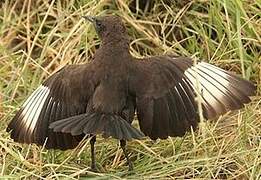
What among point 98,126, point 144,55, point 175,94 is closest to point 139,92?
point 175,94

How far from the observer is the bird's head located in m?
3.32

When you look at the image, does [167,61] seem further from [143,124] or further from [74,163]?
[74,163]

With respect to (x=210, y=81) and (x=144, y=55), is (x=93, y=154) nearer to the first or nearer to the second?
(x=210, y=81)

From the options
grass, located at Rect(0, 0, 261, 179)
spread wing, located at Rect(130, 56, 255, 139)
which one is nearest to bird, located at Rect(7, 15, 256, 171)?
spread wing, located at Rect(130, 56, 255, 139)

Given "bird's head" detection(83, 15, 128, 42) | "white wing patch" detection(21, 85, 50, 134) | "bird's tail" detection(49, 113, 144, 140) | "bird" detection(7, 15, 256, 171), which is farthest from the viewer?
"white wing patch" detection(21, 85, 50, 134)

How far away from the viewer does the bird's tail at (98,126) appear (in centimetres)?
301

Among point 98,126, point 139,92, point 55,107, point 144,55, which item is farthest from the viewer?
point 144,55

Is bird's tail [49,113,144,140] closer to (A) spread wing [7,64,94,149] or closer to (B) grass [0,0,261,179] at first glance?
(A) spread wing [7,64,94,149]

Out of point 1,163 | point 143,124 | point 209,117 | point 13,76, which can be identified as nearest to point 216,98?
point 209,117

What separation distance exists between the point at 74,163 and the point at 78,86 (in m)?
0.39

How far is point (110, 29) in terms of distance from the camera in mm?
3332

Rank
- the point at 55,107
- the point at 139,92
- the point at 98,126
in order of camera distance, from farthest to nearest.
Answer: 1. the point at 55,107
2. the point at 139,92
3. the point at 98,126

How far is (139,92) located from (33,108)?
19.9 inches

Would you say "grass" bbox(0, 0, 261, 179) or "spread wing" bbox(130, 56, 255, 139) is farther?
"grass" bbox(0, 0, 261, 179)
